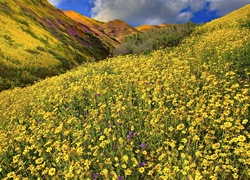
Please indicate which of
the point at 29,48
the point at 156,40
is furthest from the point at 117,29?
the point at 156,40

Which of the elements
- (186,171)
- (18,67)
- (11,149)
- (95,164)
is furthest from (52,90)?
Answer: (18,67)

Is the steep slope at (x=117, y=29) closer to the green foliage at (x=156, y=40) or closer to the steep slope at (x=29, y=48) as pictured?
the steep slope at (x=29, y=48)

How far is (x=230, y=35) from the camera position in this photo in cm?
1330

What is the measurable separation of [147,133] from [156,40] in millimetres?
16159

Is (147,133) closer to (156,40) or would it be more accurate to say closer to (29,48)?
(156,40)

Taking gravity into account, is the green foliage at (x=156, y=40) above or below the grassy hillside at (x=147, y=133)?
above

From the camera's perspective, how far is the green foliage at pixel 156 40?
64.5 ft

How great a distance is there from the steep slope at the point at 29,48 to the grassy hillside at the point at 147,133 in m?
10.3

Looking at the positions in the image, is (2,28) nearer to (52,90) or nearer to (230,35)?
(52,90)

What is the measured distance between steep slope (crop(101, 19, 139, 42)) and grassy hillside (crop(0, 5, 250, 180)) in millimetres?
78768

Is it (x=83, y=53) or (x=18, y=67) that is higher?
(x=83, y=53)

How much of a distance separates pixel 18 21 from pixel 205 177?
33694 millimetres

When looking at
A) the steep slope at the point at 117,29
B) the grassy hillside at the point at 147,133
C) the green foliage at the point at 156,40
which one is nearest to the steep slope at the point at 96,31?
the steep slope at the point at 117,29

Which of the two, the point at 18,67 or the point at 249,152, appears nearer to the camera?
the point at 249,152
